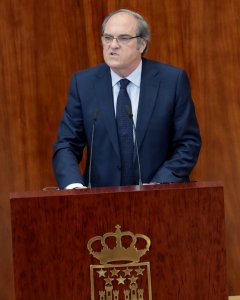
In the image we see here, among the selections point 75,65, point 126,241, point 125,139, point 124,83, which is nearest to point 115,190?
point 126,241

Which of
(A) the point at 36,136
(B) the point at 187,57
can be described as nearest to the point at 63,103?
(A) the point at 36,136

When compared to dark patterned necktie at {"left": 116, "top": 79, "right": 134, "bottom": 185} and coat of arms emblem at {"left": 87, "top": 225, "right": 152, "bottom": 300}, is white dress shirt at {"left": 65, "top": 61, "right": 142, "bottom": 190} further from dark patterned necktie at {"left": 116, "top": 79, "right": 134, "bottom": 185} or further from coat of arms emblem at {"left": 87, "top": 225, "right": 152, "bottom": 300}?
coat of arms emblem at {"left": 87, "top": 225, "right": 152, "bottom": 300}

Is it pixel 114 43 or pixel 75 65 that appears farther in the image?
pixel 75 65

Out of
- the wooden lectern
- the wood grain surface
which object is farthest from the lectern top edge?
the wood grain surface

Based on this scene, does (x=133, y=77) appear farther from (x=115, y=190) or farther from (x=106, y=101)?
(x=115, y=190)

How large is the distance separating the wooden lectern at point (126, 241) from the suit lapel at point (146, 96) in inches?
18.9

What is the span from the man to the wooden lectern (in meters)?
0.42

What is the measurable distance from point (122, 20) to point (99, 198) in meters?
0.65

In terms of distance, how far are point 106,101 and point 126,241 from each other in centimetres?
60

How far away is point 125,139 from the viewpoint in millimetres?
2361

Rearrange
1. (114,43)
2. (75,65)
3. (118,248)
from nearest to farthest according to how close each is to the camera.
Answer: (118,248) → (114,43) → (75,65)

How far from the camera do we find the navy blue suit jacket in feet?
7.79

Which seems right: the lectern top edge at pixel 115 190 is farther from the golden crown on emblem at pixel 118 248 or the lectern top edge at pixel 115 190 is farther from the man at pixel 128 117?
the man at pixel 128 117

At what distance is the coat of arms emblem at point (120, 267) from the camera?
1902 mm
